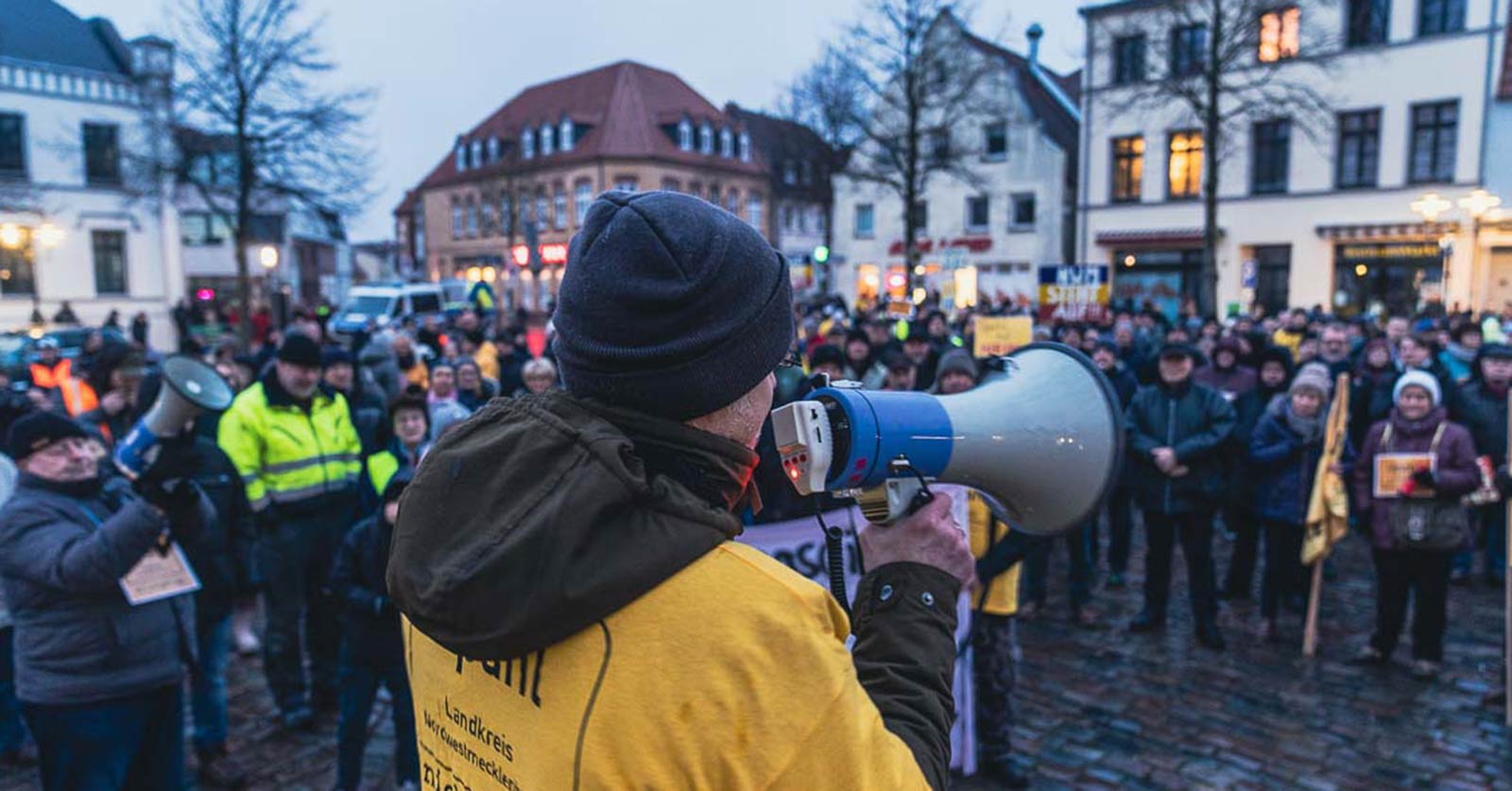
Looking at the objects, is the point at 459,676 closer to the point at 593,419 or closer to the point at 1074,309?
the point at 593,419

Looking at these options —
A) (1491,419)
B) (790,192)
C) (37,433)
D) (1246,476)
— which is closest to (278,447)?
(37,433)

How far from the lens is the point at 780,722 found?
1073 millimetres

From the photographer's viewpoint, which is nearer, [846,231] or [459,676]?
[459,676]

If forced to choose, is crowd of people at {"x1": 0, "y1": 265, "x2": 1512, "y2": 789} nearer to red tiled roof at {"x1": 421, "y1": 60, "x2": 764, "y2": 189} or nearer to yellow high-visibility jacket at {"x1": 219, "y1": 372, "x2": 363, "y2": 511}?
yellow high-visibility jacket at {"x1": 219, "y1": 372, "x2": 363, "y2": 511}

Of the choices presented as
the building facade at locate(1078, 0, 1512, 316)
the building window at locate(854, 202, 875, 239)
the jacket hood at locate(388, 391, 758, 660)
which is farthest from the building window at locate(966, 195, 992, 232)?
the jacket hood at locate(388, 391, 758, 660)

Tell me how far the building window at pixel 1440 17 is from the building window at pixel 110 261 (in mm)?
38283

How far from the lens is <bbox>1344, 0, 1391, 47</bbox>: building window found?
25.6 meters

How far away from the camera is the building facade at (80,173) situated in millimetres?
27984

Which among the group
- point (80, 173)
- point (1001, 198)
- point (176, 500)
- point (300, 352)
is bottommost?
point (176, 500)

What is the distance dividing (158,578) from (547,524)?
3.42 metres

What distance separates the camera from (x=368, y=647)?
13.5ft

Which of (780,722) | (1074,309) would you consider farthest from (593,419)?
(1074,309)

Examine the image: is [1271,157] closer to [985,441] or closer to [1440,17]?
[1440,17]

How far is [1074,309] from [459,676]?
15.3 metres
